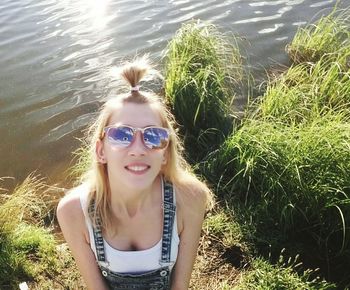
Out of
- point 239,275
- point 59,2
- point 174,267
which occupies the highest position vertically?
point 59,2

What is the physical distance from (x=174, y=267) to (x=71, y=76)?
4.62 metres

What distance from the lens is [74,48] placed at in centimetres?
728

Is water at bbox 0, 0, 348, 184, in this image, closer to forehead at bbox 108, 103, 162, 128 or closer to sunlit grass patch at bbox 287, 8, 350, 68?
sunlit grass patch at bbox 287, 8, 350, 68

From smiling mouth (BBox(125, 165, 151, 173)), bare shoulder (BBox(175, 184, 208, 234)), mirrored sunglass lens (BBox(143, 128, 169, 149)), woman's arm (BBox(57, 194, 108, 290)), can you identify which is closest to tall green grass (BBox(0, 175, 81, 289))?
woman's arm (BBox(57, 194, 108, 290))

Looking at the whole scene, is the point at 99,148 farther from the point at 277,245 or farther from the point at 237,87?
the point at 237,87

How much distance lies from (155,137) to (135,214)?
561 millimetres

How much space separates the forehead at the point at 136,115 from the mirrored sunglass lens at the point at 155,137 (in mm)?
55

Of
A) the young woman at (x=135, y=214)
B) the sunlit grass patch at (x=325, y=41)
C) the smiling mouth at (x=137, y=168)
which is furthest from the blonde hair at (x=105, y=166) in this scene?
the sunlit grass patch at (x=325, y=41)

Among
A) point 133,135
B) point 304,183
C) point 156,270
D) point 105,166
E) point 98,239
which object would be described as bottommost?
point 304,183

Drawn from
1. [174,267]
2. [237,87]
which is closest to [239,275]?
[174,267]

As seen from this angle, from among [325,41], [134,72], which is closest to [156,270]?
[134,72]

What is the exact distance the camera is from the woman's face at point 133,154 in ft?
7.34

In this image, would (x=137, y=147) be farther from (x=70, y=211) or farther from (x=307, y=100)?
(x=307, y=100)

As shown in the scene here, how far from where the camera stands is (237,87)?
18.8 feet
